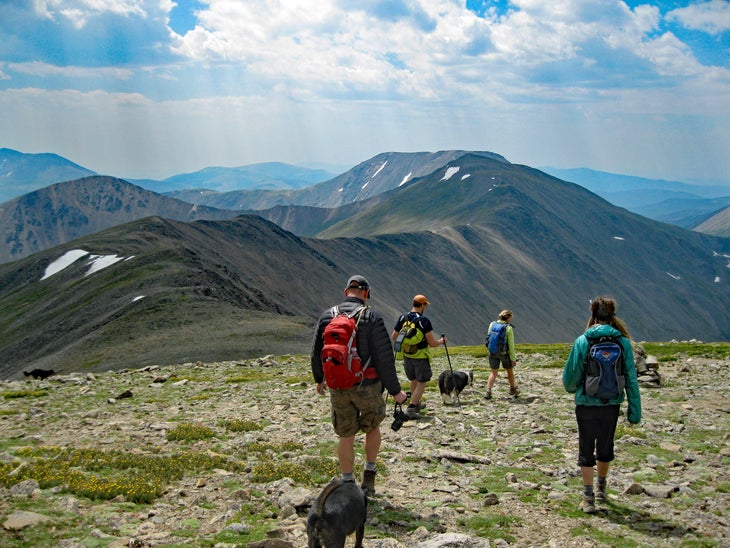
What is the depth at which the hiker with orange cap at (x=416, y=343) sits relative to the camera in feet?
51.9

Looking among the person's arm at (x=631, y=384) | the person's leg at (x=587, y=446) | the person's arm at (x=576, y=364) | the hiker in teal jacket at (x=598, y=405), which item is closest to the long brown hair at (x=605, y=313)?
the hiker in teal jacket at (x=598, y=405)

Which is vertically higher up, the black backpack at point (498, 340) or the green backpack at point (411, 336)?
the green backpack at point (411, 336)

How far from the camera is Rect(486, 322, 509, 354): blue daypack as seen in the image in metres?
19.8

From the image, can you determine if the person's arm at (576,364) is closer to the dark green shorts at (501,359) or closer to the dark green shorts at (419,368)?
the dark green shorts at (419,368)

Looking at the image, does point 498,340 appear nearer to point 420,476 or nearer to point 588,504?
point 420,476

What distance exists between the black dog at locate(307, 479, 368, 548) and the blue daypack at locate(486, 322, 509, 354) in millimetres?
12839

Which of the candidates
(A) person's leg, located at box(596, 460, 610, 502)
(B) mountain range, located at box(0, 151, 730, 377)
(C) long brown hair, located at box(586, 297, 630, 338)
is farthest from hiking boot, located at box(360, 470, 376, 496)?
(B) mountain range, located at box(0, 151, 730, 377)

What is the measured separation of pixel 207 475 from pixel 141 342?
145ft

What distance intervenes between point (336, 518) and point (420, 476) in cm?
445

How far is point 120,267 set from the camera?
81.5 m

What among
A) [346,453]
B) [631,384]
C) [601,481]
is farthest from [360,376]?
[601,481]

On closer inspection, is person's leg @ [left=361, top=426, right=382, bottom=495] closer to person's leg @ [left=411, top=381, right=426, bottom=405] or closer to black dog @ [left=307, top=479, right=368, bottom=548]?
black dog @ [left=307, top=479, right=368, bottom=548]

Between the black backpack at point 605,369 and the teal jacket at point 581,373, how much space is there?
7 centimetres

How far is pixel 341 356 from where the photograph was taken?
8719 mm
